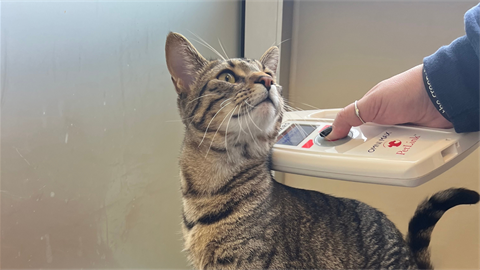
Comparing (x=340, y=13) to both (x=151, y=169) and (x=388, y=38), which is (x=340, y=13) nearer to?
(x=388, y=38)

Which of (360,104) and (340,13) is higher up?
(340,13)

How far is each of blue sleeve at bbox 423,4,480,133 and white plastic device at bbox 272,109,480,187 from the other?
0.14 ft

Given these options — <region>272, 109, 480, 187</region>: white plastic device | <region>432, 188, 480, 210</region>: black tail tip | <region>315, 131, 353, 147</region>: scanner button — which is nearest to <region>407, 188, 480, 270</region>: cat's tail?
<region>432, 188, 480, 210</region>: black tail tip

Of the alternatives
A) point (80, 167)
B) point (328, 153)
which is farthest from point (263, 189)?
point (80, 167)

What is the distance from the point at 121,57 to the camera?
872mm

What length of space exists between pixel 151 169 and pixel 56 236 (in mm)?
358

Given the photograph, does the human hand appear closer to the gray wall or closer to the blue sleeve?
the blue sleeve

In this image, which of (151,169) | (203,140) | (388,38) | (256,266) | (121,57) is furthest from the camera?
(388,38)

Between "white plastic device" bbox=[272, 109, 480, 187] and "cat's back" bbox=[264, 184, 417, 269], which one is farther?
"cat's back" bbox=[264, 184, 417, 269]

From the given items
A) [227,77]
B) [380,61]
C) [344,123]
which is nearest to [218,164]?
[227,77]

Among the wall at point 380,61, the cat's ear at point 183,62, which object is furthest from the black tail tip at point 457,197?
the cat's ear at point 183,62

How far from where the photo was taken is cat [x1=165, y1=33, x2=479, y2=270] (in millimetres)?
656

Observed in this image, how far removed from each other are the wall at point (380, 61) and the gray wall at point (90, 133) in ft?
1.59

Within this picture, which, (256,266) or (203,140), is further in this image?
(203,140)
